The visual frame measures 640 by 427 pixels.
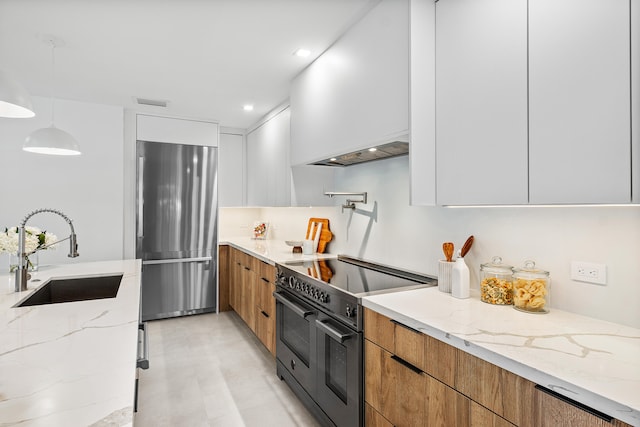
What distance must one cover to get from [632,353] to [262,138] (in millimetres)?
3726

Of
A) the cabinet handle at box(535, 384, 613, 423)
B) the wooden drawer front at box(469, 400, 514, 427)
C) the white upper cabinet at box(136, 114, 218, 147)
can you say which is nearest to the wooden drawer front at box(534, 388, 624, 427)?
the cabinet handle at box(535, 384, 613, 423)

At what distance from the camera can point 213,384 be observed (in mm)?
2619

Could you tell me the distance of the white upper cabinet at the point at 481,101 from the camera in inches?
52.1

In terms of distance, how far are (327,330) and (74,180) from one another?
3.36 metres

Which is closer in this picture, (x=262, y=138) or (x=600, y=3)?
(x=600, y=3)

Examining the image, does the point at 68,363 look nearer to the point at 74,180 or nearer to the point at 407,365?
the point at 407,365

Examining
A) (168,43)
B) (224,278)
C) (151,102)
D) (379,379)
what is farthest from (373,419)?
(151,102)

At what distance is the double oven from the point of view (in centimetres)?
173

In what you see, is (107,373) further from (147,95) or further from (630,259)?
(147,95)

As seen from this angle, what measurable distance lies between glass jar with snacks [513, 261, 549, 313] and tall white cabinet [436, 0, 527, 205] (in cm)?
36

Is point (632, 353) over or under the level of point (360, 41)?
under

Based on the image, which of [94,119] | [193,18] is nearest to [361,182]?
[193,18]

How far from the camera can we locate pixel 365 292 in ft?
5.78

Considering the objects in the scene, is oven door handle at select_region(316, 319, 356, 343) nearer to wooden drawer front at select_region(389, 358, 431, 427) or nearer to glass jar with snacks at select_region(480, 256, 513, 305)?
wooden drawer front at select_region(389, 358, 431, 427)
